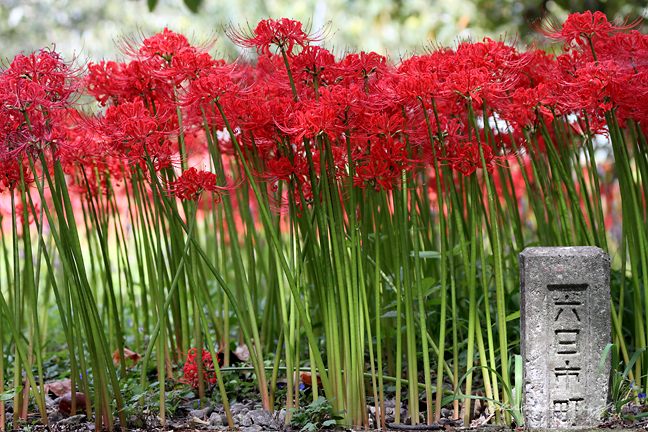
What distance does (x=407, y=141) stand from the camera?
2.11m

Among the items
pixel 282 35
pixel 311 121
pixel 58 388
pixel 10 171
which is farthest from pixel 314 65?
pixel 58 388

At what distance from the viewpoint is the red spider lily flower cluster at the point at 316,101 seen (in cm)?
192

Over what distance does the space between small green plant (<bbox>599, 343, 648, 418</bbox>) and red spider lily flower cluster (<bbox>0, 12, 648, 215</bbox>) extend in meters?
0.77

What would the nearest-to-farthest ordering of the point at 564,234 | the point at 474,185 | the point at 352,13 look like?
the point at 474,185 < the point at 564,234 < the point at 352,13

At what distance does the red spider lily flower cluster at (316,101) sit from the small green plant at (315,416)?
70cm

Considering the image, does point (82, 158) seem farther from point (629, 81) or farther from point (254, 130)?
point (629, 81)

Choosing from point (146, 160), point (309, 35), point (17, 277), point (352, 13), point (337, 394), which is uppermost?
point (352, 13)

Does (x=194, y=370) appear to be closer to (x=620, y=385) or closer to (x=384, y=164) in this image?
(x=384, y=164)

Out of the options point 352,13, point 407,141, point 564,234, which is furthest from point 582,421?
point 352,13

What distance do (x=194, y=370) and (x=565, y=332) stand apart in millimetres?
1414

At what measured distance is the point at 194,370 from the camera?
7.79 feet

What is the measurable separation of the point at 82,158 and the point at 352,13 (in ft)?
34.1

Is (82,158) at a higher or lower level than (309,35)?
lower

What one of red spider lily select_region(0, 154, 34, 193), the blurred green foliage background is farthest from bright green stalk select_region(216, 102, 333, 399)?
the blurred green foliage background
